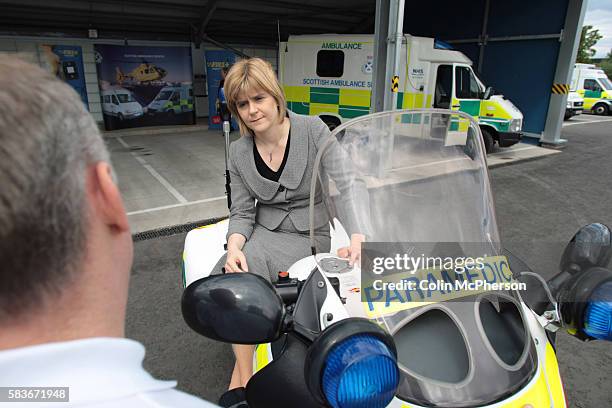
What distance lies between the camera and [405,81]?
856 centimetres

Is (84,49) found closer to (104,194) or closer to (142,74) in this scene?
(142,74)

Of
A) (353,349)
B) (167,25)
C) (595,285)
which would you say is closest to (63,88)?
(353,349)

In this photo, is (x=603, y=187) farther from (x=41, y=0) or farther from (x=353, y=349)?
(x=41, y=0)

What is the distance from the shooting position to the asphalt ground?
249 cm

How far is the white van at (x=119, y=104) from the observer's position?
12.2 m

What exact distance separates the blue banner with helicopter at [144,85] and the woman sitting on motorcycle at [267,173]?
462 inches

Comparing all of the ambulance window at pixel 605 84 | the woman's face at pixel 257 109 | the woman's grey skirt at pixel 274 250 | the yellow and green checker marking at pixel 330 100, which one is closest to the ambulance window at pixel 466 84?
the yellow and green checker marking at pixel 330 100

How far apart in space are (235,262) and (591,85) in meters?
23.2

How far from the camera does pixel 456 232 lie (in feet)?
4.40

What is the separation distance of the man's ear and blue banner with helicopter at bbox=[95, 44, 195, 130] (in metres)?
13.2

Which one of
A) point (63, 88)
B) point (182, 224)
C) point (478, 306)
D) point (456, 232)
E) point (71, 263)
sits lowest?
point (182, 224)

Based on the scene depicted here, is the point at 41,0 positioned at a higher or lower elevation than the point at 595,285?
higher

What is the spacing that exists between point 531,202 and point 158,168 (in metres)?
6.58

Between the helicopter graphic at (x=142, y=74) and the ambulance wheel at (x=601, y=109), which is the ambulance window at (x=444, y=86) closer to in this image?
the helicopter graphic at (x=142, y=74)
